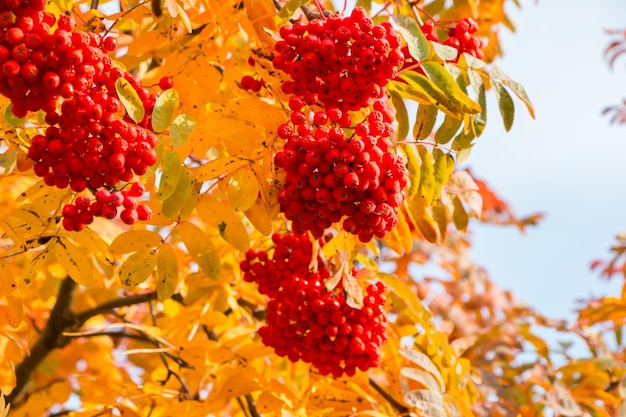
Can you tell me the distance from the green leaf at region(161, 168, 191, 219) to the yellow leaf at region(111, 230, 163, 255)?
229 mm

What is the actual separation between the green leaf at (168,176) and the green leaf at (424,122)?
0.72 metres

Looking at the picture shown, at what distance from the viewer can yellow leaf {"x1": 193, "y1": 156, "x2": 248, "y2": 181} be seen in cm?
200

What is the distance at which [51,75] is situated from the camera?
1686 mm

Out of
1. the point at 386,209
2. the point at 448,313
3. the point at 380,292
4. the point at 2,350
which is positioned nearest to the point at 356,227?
the point at 386,209

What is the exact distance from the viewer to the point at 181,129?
73.4 inches

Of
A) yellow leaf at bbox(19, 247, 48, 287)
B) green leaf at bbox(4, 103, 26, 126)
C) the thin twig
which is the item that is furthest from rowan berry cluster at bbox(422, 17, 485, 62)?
the thin twig

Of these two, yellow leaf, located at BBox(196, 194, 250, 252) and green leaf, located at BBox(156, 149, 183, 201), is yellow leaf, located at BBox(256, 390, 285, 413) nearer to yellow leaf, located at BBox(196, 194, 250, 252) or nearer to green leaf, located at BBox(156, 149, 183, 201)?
yellow leaf, located at BBox(196, 194, 250, 252)

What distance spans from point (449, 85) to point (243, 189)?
0.61 meters

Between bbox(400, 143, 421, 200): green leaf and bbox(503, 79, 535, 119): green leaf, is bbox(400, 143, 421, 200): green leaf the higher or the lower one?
the lower one

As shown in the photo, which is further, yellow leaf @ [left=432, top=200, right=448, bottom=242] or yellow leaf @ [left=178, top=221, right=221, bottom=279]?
yellow leaf @ [left=432, top=200, right=448, bottom=242]

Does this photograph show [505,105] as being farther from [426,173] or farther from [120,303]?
[120,303]

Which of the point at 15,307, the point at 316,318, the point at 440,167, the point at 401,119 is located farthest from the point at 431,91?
the point at 15,307

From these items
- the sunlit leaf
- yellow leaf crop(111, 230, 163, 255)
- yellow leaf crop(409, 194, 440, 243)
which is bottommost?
yellow leaf crop(111, 230, 163, 255)

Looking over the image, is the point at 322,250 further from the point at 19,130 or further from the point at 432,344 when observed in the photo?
the point at 19,130
